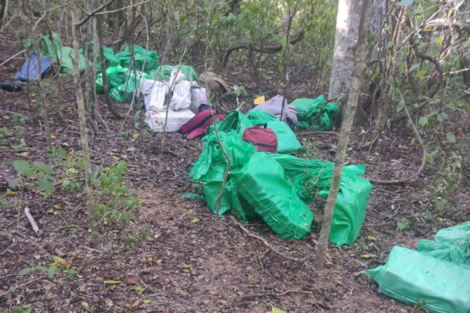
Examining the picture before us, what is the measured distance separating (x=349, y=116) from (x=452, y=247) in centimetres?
126

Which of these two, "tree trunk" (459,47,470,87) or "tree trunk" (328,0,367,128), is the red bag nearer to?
"tree trunk" (328,0,367,128)

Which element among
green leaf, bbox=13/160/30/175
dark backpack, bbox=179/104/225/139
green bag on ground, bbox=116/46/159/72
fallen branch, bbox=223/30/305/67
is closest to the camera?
green leaf, bbox=13/160/30/175

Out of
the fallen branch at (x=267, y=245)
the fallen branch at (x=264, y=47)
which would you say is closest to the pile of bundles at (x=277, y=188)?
the fallen branch at (x=267, y=245)

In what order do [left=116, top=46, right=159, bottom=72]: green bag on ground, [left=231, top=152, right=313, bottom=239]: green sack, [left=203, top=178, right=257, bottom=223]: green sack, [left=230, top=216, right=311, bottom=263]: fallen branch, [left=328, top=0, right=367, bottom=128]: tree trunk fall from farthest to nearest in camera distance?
1. [left=116, top=46, right=159, bottom=72]: green bag on ground
2. [left=328, top=0, right=367, bottom=128]: tree trunk
3. [left=203, top=178, right=257, bottom=223]: green sack
4. [left=231, top=152, right=313, bottom=239]: green sack
5. [left=230, top=216, right=311, bottom=263]: fallen branch

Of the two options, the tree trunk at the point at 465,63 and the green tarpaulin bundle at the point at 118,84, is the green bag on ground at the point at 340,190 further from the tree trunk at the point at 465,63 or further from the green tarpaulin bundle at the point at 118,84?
the green tarpaulin bundle at the point at 118,84

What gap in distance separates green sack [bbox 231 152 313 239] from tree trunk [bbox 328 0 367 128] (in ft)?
8.64

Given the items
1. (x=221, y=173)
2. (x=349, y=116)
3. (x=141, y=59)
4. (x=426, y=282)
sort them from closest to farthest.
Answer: (x=349, y=116)
(x=426, y=282)
(x=221, y=173)
(x=141, y=59)

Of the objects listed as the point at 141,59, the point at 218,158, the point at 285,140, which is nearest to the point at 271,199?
the point at 218,158

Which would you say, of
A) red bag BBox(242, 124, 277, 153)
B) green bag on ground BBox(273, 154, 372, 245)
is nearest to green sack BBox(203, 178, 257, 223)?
green bag on ground BBox(273, 154, 372, 245)

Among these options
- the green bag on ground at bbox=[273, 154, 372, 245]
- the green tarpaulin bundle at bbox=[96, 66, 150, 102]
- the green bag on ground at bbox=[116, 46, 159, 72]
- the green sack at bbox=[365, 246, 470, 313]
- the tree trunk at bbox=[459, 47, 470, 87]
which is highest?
the tree trunk at bbox=[459, 47, 470, 87]

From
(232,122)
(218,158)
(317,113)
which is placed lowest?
(218,158)

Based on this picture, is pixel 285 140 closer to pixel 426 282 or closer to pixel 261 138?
pixel 261 138

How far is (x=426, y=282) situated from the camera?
2.76 metres

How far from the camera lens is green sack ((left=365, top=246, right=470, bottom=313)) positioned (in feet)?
8.77
